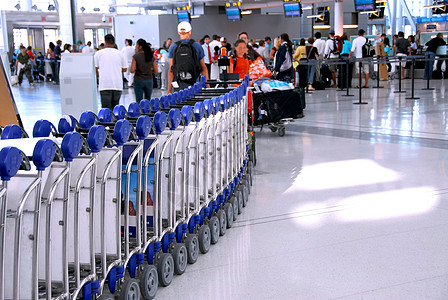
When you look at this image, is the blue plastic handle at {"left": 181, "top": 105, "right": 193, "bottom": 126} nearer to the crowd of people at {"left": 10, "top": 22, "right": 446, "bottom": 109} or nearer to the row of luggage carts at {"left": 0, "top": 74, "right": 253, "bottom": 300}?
the row of luggage carts at {"left": 0, "top": 74, "right": 253, "bottom": 300}

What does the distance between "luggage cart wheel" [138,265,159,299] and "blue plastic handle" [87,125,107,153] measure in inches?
32.8

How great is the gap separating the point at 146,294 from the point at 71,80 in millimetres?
6906

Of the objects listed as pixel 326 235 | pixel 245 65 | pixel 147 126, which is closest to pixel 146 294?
pixel 147 126

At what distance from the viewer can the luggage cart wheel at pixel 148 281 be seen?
3.10 meters

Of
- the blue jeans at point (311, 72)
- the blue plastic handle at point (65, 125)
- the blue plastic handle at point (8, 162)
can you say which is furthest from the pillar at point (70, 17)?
the blue plastic handle at point (8, 162)

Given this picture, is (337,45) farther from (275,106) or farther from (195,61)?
(195,61)

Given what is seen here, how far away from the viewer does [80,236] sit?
2.65 metres

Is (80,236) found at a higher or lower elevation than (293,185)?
higher

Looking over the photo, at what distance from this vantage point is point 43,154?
216 cm

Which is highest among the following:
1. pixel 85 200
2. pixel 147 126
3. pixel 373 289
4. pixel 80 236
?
pixel 147 126

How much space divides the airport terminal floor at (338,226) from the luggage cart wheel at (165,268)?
0.05m

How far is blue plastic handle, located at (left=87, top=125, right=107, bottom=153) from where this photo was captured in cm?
257

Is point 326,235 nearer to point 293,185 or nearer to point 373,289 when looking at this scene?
point 373,289

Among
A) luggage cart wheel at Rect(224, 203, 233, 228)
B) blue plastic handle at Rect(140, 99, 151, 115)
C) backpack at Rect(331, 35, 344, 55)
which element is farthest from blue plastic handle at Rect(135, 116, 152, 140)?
backpack at Rect(331, 35, 344, 55)
